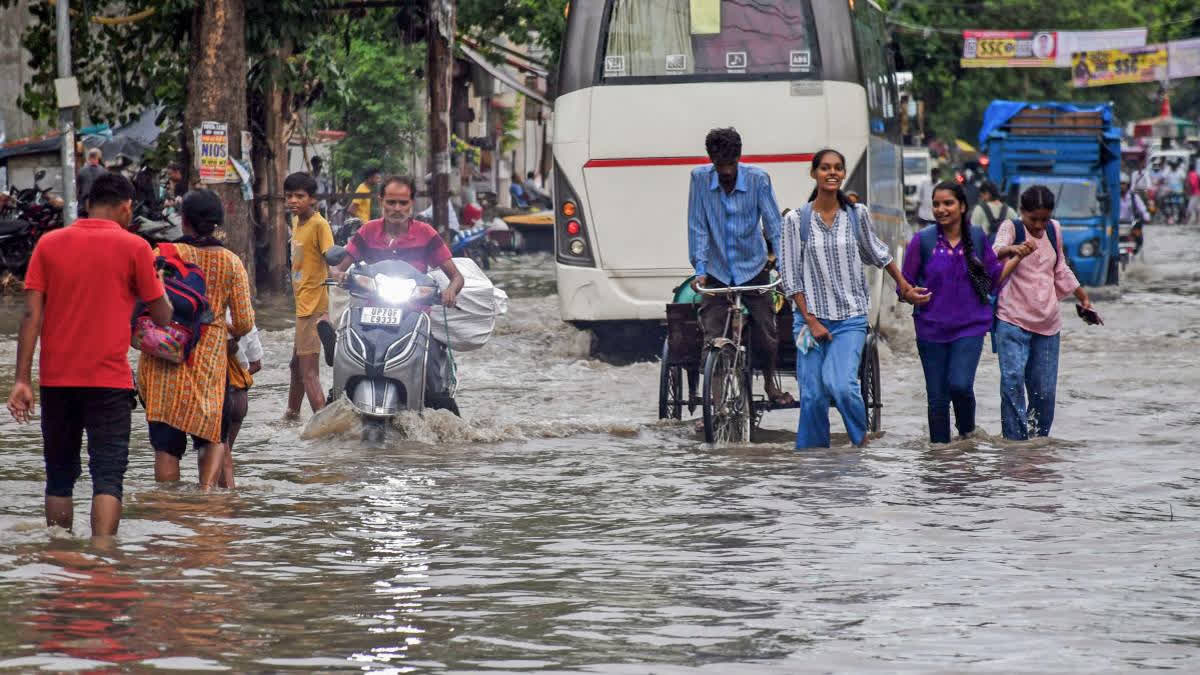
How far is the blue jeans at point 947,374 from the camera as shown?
35.2 feet

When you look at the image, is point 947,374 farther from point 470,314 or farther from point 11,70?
point 11,70

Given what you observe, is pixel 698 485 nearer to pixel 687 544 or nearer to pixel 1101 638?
pixel 687 544

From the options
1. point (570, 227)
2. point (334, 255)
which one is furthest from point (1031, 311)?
point (570, 227)

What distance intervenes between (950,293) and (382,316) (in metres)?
3.04

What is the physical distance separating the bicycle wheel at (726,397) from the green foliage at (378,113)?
2696 cm

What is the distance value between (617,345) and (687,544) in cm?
995

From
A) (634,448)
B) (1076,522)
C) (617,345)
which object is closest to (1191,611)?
(1076,522)

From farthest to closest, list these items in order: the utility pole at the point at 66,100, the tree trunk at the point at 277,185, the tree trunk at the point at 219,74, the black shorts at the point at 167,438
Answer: the tree trunk at the point at 277,185 → the utility pole at the point at 66,100 → the tree trunk at the point at 219,74 → the black shorts at the point at 167,438

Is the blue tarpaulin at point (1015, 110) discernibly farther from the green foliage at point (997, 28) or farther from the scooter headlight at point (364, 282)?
the scooter headlight at point (364, 282)

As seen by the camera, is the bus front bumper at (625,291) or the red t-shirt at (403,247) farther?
the bus front bumper at (625,291)

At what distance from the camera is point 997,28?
54.6m

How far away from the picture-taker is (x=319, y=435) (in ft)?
38.5

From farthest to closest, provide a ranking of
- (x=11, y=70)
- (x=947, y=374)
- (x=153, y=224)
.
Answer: (x=11, y=70), (x=153, y=224), (x=947, y=374)

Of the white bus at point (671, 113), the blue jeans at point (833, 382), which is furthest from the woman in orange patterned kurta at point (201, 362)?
the white bus at point (671, 113)
